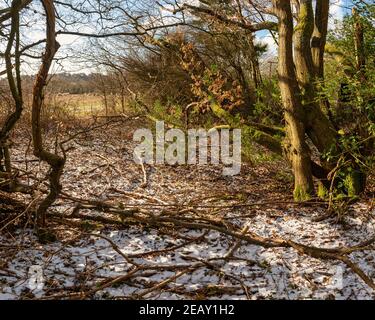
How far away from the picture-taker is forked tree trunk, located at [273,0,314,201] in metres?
6.43

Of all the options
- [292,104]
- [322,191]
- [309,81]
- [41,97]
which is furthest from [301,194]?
[41,97]

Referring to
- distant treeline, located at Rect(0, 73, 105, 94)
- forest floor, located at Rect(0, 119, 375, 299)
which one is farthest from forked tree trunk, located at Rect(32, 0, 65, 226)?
distant treeline, located at Rect(0, 73, 105, 94)

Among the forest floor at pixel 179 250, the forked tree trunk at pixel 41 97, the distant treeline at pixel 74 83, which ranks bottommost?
the forest floor at pixel 179 250

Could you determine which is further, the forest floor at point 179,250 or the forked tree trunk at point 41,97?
the forest floor at point 179,250

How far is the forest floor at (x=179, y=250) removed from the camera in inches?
149

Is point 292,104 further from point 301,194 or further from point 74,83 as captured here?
point 74,83

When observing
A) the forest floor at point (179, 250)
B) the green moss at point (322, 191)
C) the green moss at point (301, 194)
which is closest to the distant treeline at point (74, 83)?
the forest floor at point (179, 250)

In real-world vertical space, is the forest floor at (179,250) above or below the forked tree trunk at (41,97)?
below

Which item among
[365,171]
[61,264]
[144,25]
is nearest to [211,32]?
[144,25]

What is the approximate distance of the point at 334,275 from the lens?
13.6ft

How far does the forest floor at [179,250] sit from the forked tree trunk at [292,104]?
1.59 ft

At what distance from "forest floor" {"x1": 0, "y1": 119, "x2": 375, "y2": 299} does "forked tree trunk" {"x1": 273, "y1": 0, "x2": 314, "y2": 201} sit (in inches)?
19.1

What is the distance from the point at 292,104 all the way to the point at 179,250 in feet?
10.6

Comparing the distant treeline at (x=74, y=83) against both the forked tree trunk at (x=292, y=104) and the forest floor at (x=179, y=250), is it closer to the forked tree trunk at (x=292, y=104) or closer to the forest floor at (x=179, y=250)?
the forest floor at (x=179, y=250)
